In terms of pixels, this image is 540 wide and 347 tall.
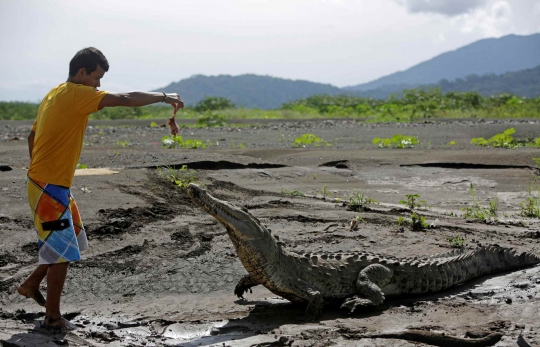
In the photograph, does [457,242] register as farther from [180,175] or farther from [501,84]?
[501,84]

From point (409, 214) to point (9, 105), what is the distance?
40.2 m

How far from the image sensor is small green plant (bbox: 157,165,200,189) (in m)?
9.96

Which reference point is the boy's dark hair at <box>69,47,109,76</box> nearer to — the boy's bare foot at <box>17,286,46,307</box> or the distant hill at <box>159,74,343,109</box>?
the boy's bare foot at <box>17,286,46,307</box>

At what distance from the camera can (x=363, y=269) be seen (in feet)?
19.5

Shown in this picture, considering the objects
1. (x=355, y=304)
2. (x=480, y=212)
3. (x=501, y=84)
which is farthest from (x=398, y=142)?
(x=501, y=84)

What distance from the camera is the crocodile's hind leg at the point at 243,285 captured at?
5949 millimetres

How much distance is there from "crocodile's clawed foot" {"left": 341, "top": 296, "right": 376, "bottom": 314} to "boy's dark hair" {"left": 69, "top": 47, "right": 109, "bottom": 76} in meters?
2.81

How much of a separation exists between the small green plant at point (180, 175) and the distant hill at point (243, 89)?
6048 inches

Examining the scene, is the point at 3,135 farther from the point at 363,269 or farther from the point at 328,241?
the point at 363,269

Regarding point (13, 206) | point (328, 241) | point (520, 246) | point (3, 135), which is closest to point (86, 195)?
point (13, 206)

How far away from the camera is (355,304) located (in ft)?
18.3

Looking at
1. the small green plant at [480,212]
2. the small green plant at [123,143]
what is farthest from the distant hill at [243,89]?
the small green plant at [480,212]

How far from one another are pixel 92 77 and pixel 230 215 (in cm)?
152

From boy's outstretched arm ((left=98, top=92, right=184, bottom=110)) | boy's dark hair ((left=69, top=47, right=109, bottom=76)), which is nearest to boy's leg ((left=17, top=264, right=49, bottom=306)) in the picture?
boy's outstretched arm ((left=98, top=92, right=184, bottom=110))
